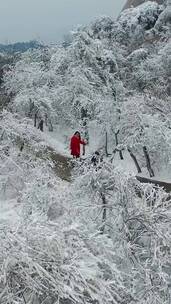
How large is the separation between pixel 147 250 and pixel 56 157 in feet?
68.5

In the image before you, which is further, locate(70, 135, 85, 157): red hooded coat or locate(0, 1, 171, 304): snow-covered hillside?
locate(70, 135, 85, 157): red hooded coat

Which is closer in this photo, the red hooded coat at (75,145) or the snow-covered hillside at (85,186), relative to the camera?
the snow-covered hillside at (85,186)

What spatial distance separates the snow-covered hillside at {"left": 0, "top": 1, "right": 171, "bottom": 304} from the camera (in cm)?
1205

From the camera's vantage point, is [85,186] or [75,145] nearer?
[85,186]

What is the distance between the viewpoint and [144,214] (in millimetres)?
17156

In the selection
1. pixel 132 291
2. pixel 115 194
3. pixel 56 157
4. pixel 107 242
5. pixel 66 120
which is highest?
pixel 66 120

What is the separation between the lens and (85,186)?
63.6 ft

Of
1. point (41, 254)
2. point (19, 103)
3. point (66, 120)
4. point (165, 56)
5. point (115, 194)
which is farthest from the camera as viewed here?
point (165, 56)

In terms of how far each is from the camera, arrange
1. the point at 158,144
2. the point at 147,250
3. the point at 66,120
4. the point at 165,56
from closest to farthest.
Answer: the point at 147,250
the point at 158,144
the point at 66,120
the point at 165,56

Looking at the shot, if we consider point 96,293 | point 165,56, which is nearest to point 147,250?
point 96,293

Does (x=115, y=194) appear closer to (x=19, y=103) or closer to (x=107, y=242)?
(x=107, y=242)

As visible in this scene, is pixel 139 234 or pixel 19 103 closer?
pixel 139 234

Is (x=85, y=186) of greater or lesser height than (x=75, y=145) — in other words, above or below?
below

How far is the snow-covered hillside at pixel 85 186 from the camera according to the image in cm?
1205
